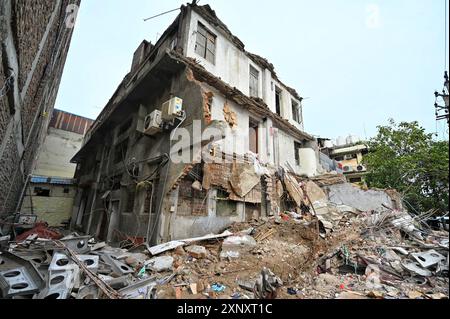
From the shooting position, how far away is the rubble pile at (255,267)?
330cm

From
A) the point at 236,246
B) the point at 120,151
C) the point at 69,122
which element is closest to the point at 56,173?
the point at 69,122

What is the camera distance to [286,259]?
516 centimetres

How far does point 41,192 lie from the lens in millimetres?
15227

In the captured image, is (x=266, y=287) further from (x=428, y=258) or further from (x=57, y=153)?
(x=57, y=153)

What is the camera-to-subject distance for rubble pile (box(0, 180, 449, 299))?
130 inches

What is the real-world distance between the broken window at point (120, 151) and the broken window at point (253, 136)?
19.9ft

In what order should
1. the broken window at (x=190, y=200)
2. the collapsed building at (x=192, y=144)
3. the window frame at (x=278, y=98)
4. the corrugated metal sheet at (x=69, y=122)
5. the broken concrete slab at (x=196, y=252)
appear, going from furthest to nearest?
1. the corrugated metal sheet at (x=69, y=122)
2. the window frame at (x=278, y=98)
3. the broken window at (x=190, y=200)
4. the collapsed building at (x=192, y=144)
5. the broken concrete slab at (x=196, y=252)

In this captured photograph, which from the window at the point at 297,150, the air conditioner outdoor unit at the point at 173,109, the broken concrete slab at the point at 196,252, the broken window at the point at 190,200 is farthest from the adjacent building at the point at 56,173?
the window at the point at 297,150

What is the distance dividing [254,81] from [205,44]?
3.64 metres

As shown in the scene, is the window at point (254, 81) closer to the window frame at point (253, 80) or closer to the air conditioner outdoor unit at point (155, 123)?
the window frame at point (253, 80)

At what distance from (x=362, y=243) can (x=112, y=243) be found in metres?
8.78

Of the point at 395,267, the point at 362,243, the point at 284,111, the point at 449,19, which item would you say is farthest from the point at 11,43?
the point at 284,111

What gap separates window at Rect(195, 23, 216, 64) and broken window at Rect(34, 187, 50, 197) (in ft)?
52.1

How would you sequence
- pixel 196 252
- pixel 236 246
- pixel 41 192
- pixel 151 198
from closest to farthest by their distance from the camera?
pixel 196 252 → pixel 236 246 → pixel 151 198 → pixel 41 192
